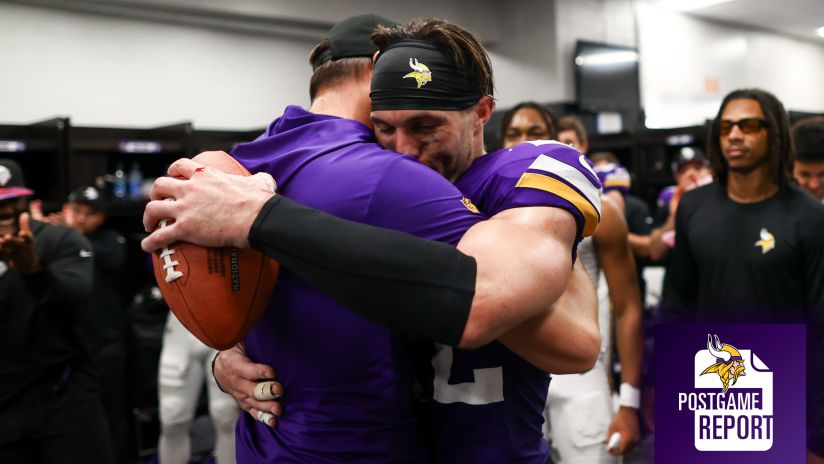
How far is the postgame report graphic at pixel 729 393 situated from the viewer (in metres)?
1.91

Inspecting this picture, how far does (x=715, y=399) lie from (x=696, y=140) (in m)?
6.37

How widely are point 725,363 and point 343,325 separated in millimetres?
1069

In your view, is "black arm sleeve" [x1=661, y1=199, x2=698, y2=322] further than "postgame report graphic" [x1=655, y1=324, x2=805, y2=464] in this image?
Yes

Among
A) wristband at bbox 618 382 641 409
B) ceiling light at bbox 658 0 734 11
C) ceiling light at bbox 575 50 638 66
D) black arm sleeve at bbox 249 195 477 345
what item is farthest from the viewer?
ceiling light at bbox 658 0 734 11

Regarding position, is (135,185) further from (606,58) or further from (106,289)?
(606,58)

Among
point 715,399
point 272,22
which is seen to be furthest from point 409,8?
point 715,399

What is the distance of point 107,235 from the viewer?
6.03 m

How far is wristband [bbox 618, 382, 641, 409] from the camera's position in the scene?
2984 millimetres

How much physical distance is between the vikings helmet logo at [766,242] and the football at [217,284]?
2286mm

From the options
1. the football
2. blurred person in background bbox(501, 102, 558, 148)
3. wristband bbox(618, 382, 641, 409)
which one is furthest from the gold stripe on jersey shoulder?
blurred person in background bbox(501, 102, 558, 148)

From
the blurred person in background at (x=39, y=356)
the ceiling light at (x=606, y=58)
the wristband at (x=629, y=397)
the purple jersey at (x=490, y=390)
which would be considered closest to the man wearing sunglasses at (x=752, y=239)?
the wristband at (x=629, y=397)

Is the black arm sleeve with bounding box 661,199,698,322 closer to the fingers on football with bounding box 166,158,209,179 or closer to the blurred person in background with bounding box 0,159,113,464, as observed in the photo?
the fingers on football with bounding box 166,158,209,179

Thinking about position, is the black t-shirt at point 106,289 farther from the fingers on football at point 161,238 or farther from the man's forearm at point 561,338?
the man's forearm at point 561,338

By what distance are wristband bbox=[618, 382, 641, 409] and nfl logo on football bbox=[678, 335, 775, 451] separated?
105 cm
